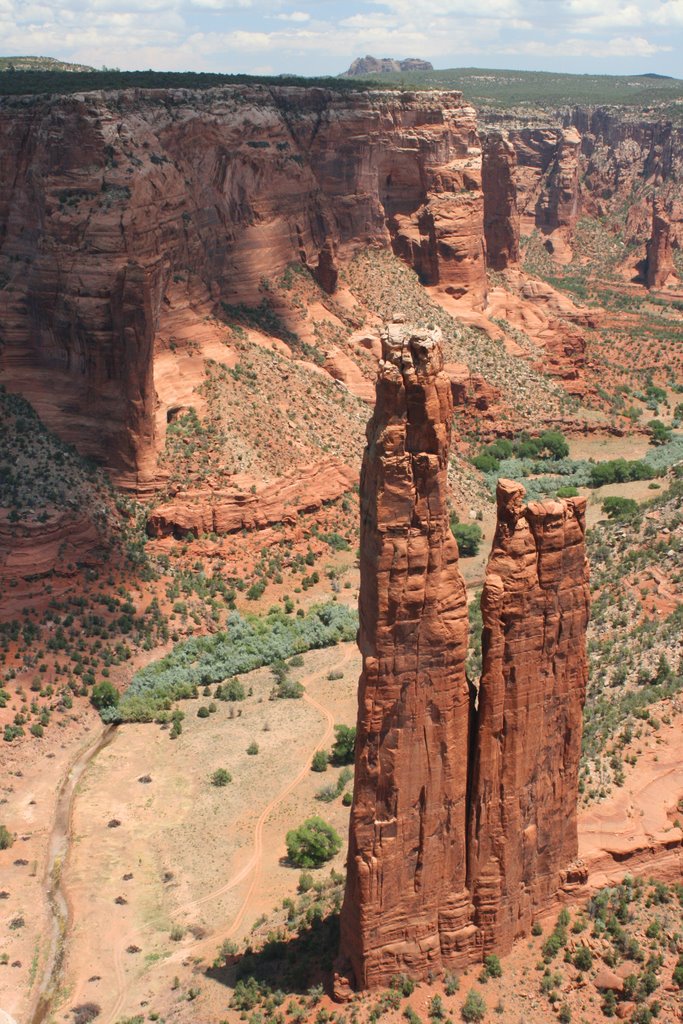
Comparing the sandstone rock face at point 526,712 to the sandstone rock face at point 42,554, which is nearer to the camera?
the sandstone rock face at point 526,712

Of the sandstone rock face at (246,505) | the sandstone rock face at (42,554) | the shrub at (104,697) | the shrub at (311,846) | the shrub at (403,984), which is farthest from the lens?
the sandstone rock face at (246,505)

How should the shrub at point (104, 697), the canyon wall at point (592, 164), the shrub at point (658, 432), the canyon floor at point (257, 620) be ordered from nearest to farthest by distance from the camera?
1. the canyon floor at point (257, 620)
2. the shrub at point (104, 697)
3. the shrub at point (658, 432)
4. the canyon wall at point (592, 164)

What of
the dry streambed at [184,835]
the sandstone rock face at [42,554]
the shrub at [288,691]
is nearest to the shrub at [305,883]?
the dry streambed at [184,835]

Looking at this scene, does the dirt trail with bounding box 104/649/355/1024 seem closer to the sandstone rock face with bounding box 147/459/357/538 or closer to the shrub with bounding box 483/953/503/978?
the shrub with bounding box 483/953/503/978

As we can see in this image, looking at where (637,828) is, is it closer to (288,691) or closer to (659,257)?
(288,691)

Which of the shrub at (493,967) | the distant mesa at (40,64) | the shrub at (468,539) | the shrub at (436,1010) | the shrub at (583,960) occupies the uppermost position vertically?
the distant mesa at (40,64)

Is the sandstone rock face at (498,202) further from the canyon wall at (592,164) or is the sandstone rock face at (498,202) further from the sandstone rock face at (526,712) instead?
the sandstone rock face at (526,712)

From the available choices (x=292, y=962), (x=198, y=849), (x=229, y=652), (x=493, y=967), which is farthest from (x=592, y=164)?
(x=493, y=967)
